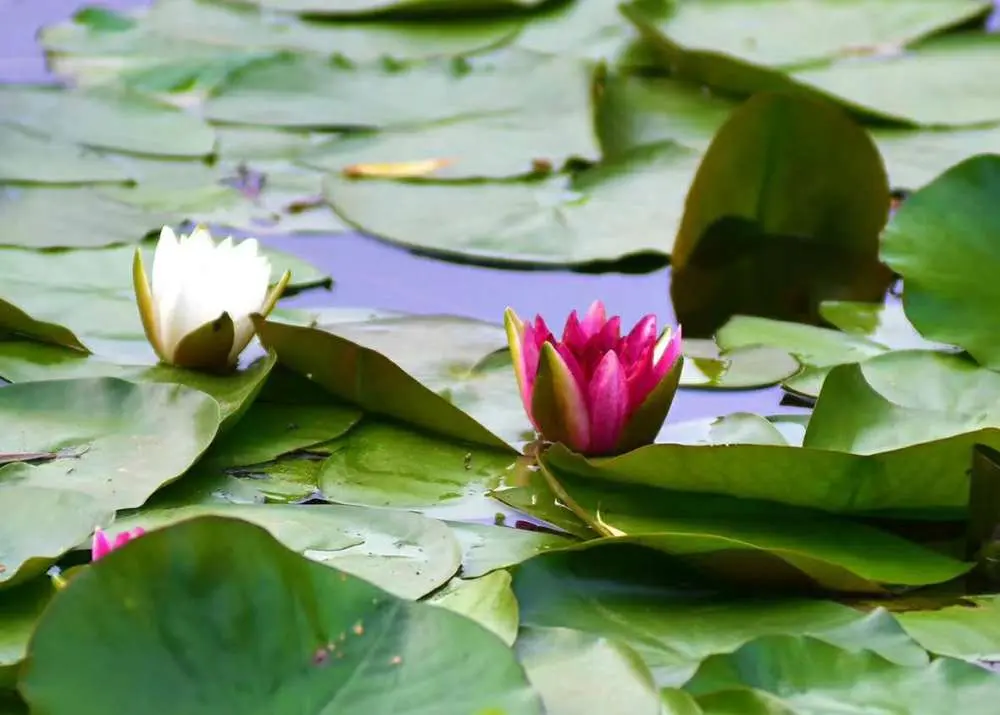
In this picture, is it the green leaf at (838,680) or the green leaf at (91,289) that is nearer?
the green leaf at (838,680)

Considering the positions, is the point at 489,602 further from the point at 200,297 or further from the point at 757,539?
the point at 200,297

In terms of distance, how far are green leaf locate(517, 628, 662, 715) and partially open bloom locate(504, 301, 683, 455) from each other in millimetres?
285

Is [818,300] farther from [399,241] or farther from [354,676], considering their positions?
[354,676]

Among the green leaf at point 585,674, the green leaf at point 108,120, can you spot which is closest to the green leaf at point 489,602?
the green leaf at point 585,674

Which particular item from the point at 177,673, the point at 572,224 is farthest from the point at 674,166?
the point at 177,673

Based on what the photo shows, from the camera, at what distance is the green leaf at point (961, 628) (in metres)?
1.04

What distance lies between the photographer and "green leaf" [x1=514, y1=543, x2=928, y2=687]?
1.03 m

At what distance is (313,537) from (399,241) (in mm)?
735

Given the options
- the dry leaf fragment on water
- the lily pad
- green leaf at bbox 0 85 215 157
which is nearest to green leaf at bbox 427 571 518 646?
the lily pad

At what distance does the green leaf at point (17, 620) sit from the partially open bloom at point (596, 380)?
17.4 inches

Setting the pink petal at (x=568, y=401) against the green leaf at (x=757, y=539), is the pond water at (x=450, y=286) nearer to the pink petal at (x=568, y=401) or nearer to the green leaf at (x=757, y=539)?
the pink petal at (x=568, y=401)

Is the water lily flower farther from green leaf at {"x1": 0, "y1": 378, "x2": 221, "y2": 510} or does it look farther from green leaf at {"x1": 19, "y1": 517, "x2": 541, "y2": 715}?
green leaf at {"x1": 19, "y1": 517, "x2": 541, "y2": 715}

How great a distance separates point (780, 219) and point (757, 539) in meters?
0.71

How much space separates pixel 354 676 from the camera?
90 centimetres
